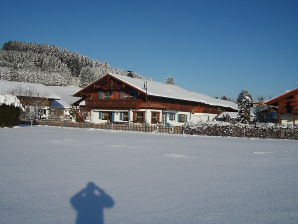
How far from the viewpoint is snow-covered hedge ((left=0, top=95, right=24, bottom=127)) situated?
1045 inches

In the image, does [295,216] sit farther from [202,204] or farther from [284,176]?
[284,176]

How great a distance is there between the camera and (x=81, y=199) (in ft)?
17.1

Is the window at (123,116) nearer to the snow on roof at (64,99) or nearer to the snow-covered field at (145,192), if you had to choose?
the snow on roof at (64,99)

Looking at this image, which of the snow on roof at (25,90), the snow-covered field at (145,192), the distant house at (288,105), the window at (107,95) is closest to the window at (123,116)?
the window at (107,95)

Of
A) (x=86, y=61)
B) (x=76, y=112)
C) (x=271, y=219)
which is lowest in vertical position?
(x=271, y=219)

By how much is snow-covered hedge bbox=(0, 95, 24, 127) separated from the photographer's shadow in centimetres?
2394

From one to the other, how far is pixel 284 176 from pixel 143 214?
4.74 metres

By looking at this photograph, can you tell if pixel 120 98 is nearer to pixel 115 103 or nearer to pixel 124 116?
pixel 115 103

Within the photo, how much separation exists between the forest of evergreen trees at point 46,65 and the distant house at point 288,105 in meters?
69.9

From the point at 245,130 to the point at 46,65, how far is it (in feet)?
301

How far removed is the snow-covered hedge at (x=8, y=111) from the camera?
2653 centimetres

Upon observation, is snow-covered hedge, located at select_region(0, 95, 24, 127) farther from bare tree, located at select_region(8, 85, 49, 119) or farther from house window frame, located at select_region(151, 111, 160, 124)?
house window frame, located at select_region(151, 111, 160, 124)

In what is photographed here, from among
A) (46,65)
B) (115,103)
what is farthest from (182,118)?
(46,65)

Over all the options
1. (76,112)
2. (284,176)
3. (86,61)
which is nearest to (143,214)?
(284,176)
